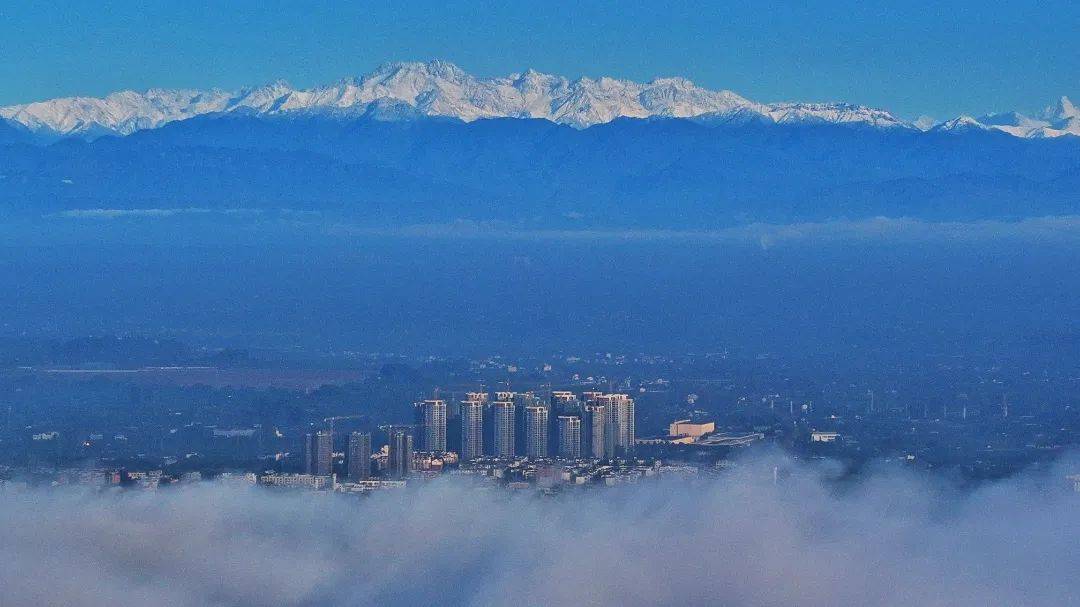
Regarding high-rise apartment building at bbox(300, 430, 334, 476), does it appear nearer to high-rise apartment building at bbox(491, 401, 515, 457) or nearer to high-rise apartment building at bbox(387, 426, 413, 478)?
high-rise apartment building at bbox(387, 426, 413, 478)

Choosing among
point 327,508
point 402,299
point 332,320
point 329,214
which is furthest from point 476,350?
point 329,214

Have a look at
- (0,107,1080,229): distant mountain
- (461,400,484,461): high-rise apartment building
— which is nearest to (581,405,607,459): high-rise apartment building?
(461,400,484,461): high-rise apartment building

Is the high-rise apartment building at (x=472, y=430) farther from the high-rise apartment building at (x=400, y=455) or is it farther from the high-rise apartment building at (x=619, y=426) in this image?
the high-rise apartment building at (x=619, y=426)

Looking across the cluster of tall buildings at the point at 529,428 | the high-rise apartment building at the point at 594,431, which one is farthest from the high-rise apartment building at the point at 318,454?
the high-rise apartment building at the point at 594,431

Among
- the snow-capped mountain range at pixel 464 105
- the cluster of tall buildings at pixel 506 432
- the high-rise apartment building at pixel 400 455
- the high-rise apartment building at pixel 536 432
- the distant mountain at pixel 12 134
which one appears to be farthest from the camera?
the snow-capped mountain range at pixel 464 105

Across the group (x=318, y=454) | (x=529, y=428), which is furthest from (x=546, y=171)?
(x=318, y=454)
